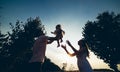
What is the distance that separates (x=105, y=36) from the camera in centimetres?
3584

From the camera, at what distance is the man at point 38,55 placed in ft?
19.6

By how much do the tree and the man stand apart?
31.1 m

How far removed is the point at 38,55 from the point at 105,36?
31.7 m

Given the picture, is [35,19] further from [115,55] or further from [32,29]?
[115,55]

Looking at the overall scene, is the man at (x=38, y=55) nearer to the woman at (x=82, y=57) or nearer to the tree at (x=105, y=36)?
the woman at (x=82, y=57)

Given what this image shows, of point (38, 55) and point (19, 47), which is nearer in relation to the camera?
point (38, 55)

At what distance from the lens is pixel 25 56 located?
34031 mm

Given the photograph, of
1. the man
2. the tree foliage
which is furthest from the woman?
the tree foliage

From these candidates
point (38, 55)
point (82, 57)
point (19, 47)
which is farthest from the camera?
point (19, 47)

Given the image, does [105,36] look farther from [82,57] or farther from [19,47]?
[82,57]

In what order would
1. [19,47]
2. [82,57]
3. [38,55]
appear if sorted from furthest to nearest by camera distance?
[19,47] < [82,57] < [38,55]

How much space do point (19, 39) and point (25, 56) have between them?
4089mm

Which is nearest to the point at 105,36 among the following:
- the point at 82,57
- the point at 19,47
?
the point at 19,47

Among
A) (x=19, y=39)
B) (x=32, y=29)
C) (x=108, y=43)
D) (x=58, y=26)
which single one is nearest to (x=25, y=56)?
(x=19, y=39)
